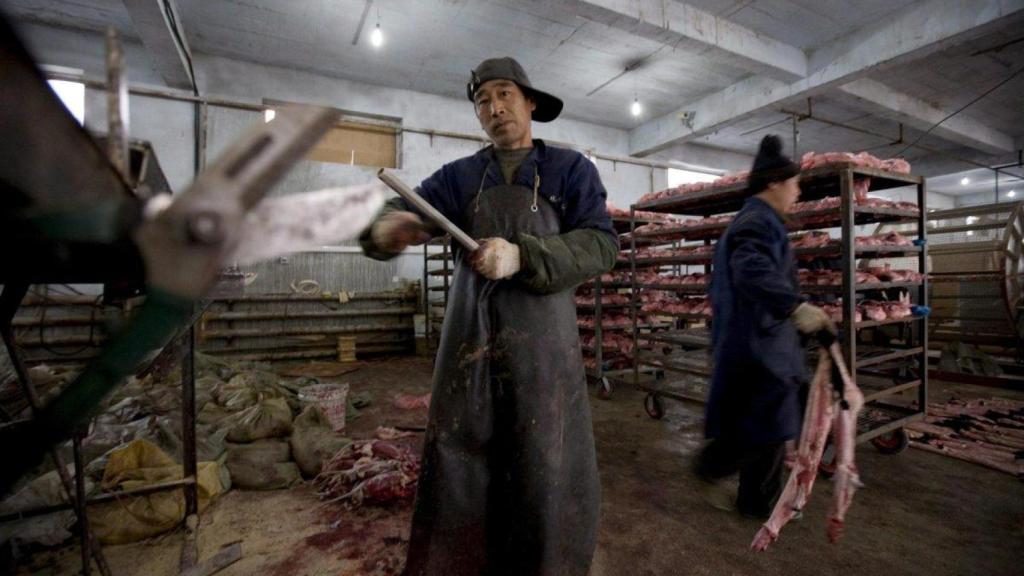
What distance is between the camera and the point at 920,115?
9609 millimetres

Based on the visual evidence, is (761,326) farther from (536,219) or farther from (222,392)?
(222,392)

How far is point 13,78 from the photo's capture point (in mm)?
627

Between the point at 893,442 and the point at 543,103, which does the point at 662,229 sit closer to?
the point at 893,442

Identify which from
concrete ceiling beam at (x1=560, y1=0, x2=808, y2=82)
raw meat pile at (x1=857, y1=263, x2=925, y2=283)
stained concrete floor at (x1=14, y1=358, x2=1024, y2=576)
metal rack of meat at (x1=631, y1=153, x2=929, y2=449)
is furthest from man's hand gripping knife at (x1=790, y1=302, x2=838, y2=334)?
concrete ceiling beam at (x1=560, y1=0, x2=808, y2=82)

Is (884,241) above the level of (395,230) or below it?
above

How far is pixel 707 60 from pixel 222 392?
9176mm

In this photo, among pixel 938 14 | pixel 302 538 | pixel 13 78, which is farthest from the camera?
pixel 938 14

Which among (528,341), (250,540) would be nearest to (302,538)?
(250,540)

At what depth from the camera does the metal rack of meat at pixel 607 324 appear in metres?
5.89

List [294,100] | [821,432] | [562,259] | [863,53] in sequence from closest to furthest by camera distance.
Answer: [562,259] < [821,432] < [863,53] < [294,100]

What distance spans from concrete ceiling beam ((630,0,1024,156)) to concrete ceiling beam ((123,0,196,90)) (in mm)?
9481

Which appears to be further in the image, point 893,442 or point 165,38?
point 165,38

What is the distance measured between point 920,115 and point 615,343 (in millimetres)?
9262

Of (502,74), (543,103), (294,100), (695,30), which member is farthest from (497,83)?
(294,100)
